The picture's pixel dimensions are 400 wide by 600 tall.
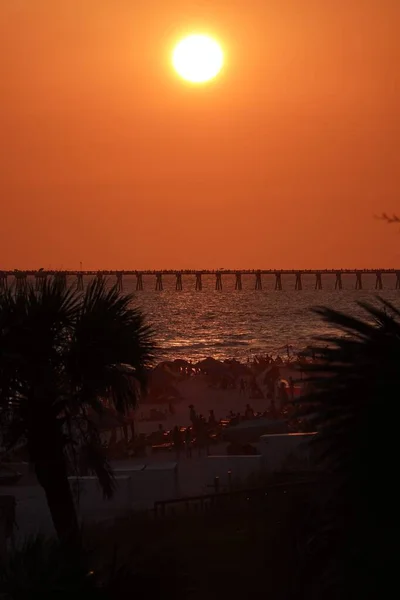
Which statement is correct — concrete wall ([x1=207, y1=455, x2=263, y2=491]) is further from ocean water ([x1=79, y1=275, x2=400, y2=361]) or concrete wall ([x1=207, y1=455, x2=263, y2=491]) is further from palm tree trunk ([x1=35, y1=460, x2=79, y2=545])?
ocean water ([x1=79, y1=275, x2=400, y2=361])

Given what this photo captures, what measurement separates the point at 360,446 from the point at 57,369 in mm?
5887

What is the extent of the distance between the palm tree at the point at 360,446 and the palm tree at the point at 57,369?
5193 millimetres

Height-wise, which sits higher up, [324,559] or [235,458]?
[324,559]

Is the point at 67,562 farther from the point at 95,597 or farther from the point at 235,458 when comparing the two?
the point at 235,458

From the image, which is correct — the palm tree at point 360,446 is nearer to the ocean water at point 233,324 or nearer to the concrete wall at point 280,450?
the concrete wall at point 280,450

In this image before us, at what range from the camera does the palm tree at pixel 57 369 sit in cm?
1008

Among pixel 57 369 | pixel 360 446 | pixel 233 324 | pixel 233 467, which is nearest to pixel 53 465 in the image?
pixel 57 369

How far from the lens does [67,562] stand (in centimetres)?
693

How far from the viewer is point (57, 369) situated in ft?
33.6

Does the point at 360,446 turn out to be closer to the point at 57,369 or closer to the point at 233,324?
the point at 57,369

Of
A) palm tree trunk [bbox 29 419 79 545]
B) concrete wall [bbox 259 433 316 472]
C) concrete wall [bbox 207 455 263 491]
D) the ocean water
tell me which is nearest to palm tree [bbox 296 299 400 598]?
palm tree trunk [bbox 29 419 79 545]

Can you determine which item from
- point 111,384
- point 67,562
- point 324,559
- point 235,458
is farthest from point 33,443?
point 235,458

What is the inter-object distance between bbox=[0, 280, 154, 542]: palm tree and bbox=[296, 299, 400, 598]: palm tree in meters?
5.19

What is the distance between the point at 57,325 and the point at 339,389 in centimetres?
587
